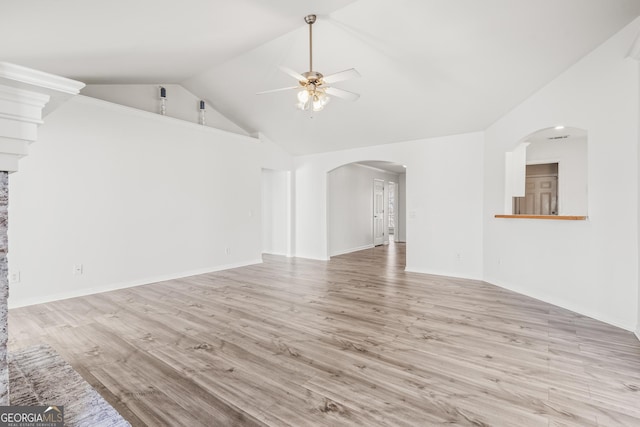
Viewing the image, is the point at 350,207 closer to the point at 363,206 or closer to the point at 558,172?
the point at 363,206

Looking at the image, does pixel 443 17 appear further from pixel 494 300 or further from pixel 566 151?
pixel 566 151

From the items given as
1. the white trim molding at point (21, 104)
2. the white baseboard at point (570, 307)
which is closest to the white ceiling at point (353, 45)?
the white trim molding at point (21, 104)

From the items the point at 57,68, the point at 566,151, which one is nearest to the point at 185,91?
the point at 57,68

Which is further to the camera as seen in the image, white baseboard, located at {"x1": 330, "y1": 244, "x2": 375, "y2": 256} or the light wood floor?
white baseboard, located at {"x1": 330, "y1": 244, "x2": 375, "y2": 256}

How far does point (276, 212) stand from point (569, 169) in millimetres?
6328

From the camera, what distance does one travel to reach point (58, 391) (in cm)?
159

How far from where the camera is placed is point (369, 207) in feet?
30.4

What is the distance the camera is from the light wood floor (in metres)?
1.79

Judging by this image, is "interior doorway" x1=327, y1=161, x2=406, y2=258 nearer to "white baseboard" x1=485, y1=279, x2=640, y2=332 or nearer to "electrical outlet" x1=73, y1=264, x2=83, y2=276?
"white baseboard" x1=485, y1=279, x2=640, y2=332

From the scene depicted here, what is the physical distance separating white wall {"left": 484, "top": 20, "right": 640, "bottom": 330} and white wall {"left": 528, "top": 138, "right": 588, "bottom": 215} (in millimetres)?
2700

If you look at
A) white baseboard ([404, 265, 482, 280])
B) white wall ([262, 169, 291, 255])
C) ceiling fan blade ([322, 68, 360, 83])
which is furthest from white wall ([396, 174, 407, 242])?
ceiling fan blade ([322, 68, 360, 83])

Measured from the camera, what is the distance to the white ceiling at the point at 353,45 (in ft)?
8.50

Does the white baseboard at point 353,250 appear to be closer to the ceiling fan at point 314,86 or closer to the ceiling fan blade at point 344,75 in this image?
the ceiling fan at point 314,86

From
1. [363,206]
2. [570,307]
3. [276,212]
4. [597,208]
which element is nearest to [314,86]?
[597,208]
